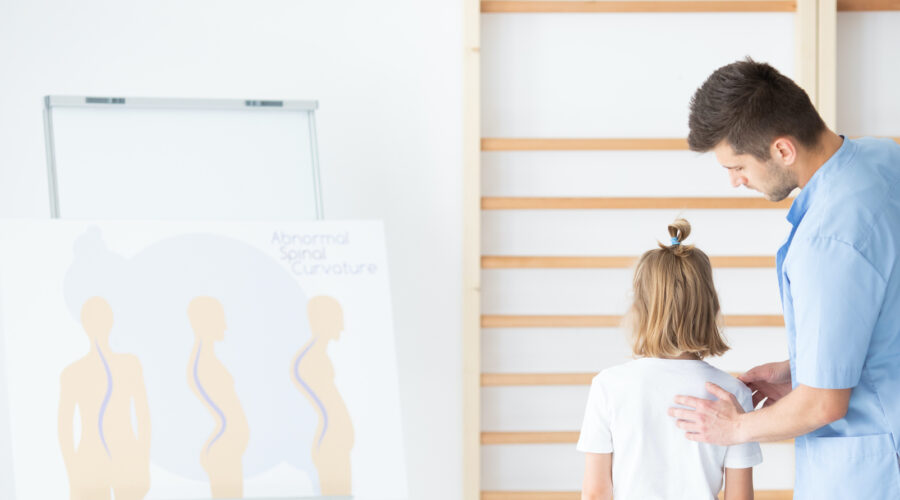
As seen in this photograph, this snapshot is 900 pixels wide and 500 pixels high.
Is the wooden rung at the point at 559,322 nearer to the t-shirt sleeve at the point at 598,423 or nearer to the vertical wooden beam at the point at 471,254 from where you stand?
the vertical wooden beam at the point at 471,254

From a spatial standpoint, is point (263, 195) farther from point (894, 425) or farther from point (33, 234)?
point (894, 425)

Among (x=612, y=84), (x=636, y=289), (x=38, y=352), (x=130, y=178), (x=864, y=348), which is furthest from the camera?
(x=612, y=84)

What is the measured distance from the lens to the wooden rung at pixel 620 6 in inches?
104

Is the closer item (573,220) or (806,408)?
(806,408)

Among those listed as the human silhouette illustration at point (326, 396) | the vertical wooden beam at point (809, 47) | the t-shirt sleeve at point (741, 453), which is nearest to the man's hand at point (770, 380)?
the t-shirt sleeve at point (741, 453)

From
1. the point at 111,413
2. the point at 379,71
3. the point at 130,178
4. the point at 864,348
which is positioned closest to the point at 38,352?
the point at 111,413

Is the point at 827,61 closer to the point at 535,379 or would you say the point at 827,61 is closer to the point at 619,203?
the point at 619,203

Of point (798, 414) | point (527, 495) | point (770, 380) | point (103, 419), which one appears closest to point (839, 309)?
point (798, 414)

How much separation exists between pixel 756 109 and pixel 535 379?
1411mm

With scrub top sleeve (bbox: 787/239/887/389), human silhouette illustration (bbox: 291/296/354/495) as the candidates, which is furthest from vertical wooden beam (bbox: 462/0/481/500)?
scrub top sleeve (bbox: 787/239/887/389)

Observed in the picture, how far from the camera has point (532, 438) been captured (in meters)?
2.63

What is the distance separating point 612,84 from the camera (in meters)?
2.71

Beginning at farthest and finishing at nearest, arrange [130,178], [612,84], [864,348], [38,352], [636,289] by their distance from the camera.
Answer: [612,84], [130,178], [38,352], [636,289], [864,348]

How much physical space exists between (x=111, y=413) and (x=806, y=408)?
1.59 metres
